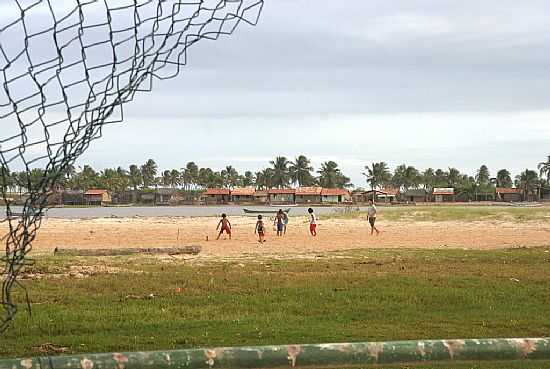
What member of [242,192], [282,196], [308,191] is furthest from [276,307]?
[242,192]

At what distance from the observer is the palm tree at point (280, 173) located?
16962cm

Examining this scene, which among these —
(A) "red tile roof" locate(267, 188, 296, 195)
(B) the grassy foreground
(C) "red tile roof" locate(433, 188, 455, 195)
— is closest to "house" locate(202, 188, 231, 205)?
(A) "red tile roof" locate(267, 188, 296, 195)

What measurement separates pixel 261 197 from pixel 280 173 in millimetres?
14143

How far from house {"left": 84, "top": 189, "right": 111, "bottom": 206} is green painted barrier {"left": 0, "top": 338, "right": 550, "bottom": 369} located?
151572 mm

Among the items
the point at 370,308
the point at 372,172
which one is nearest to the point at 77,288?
the point at 370,308

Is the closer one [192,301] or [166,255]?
[192,301]

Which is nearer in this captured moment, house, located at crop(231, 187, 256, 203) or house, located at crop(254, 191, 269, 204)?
house, located at crop(254, 191, 269, 204)

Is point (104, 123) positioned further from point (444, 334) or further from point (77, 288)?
point (77, 288)

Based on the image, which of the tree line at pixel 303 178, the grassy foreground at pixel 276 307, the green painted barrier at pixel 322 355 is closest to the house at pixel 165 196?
the tree line at pixel 303 178

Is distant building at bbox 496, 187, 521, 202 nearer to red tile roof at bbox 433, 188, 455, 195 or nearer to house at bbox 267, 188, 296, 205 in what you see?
red tile roof at bbox 433, 188, 455, 195

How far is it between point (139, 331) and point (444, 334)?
344 cm

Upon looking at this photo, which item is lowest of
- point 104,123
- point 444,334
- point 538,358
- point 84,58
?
point 444,334

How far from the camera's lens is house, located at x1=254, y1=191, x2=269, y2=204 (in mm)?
155238

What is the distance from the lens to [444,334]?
29.8 ft
